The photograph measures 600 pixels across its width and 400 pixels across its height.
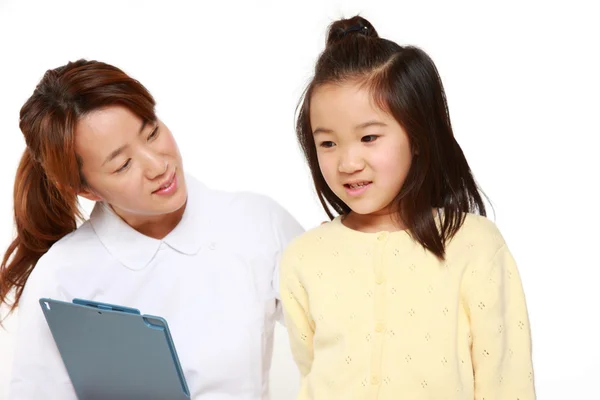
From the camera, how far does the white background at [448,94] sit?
10.1 ft

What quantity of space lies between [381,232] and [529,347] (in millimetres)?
345

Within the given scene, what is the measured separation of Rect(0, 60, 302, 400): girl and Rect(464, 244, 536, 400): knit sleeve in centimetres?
62

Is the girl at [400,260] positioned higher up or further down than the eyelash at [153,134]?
further down

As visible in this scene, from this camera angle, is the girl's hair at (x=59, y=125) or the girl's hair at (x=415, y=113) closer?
the girl's hair at (x=415, y=113)

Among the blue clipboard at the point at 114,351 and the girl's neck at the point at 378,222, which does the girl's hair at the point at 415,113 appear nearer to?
the girl's neck at the point at 378,222

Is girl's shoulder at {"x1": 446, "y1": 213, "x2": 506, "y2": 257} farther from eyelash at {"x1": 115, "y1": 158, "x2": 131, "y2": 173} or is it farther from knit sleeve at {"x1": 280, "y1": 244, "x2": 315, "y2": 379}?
eyelash at {"x1": 115, "y1": 158, "x2": 131, "y2": 173}

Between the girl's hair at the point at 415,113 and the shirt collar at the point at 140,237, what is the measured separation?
1.56ft

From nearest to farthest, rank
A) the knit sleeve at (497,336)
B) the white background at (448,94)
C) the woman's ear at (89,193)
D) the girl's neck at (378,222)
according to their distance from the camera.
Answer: the knit sleeve at (497,336) → the girl's neck at (378,222) → the woman's ear at (89,193) → the white background at (448,94)

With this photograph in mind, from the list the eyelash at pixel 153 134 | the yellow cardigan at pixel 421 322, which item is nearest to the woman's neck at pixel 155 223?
the eyelash at pixel 153 134

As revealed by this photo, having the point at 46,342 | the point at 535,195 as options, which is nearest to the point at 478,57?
the point at 535,195

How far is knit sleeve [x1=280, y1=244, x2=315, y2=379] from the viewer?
193cm

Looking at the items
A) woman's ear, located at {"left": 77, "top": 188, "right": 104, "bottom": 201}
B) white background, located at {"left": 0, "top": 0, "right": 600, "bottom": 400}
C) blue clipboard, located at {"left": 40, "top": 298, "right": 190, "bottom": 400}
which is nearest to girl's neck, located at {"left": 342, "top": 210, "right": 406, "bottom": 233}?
blue clipboard, located at {"left": 40, "top": 298, "right": 190, "bottom": 400}

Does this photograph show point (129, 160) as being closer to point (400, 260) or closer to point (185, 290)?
point (185, 290)

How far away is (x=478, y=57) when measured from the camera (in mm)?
3270
